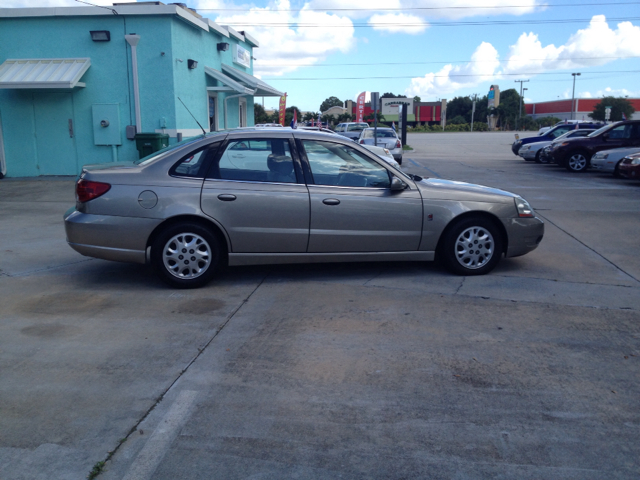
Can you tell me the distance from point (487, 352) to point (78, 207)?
4219mm

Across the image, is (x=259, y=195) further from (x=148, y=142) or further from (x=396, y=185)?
(x=148, y=142)

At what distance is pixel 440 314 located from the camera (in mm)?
5445

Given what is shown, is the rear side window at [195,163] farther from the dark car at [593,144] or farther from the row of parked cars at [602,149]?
the dark car at [593,144]

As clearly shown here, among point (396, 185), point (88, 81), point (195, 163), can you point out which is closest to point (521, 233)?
point (396, 185)

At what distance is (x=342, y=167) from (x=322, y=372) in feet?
9.26

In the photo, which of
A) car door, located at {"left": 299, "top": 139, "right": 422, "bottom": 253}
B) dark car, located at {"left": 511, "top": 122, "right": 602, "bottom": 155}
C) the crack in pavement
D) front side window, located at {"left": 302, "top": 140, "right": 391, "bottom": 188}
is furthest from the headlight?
dark car, located at {"left": 511, "top": 122, "right": 602, "bottom": 155}

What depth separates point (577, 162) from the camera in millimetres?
20594

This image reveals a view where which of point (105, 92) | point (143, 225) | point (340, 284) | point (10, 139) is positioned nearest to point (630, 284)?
point (340, 284)

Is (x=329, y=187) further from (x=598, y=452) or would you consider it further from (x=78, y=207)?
(x=598, y=452)

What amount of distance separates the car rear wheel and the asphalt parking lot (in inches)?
569

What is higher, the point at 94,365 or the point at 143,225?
the point at 143,225

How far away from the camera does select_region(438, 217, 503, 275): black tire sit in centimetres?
658

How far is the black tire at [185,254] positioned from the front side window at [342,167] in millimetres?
1327

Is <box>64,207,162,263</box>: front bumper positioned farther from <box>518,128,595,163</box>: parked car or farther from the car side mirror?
<box>518,128,595,163</box>: parked car
